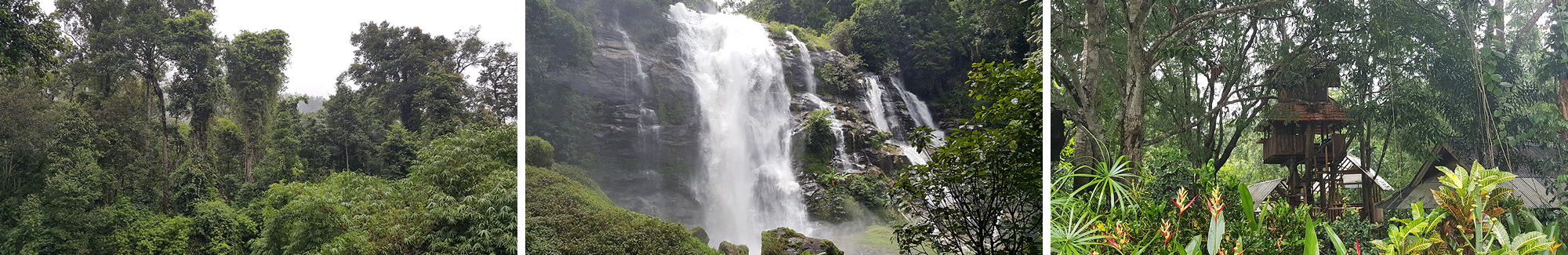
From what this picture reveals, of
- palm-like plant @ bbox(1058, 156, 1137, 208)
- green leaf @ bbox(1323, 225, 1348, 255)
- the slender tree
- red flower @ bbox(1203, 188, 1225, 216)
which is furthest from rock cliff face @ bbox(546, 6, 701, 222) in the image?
green leaf @ bbox(1323, 225, 1348, 255)

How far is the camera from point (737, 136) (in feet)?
8.04

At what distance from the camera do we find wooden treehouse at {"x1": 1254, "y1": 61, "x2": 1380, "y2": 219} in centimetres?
223

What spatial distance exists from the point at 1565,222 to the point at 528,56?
3758mm

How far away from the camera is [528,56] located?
2.39 meters

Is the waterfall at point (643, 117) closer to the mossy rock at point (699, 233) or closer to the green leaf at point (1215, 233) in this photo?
the mossy rock at point (699, 233)

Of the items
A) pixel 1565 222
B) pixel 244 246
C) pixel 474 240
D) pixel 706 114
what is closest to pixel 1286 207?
pixel 1565 222

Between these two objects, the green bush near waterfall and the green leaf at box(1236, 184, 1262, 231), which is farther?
the green bush near waterfall

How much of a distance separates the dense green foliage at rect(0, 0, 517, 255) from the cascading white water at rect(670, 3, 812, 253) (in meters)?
0.80

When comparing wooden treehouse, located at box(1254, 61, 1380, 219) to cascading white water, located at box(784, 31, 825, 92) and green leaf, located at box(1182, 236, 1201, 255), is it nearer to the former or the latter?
green leaf, located at box(1182, 236, 1201, 255)

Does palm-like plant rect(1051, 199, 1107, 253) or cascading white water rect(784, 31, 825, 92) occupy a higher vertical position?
cascading white water rect(784, 31, 825, 92)

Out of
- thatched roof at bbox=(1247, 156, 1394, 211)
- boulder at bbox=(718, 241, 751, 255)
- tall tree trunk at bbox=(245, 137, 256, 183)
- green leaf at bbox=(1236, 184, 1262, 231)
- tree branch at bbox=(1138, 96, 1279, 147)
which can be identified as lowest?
boulder at bbox=(718, 241, 751, 255)

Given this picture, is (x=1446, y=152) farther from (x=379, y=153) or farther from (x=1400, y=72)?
(x=379, y=153)

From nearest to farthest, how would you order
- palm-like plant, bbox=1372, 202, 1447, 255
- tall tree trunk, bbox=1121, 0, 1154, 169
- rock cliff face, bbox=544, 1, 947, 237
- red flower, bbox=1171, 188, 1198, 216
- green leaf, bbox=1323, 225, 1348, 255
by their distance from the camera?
1. palm-like plant, bbox=1372, 202, 1447, 255
2. green leaf, bbox=1323, 225, 1348, 255
3. red flower, bbox=1171, 188, 1198, 216
4. rock cliff face, bbox=544, 1, 947, 237
5. tall tree trunk, bbox=1121, 0, 1154, 169

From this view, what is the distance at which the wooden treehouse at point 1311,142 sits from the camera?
2.23m
